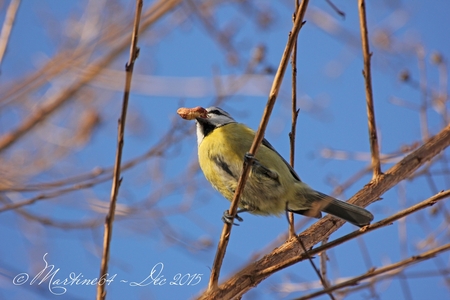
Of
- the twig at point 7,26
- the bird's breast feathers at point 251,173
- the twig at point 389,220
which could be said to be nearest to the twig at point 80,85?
the twig at point 7,26

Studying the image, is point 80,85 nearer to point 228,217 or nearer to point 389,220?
point 228,217

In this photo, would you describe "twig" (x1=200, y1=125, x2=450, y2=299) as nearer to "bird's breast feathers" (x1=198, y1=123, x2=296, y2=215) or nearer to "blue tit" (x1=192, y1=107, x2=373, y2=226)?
"blue tit" (x1=192, y1=107, x2=373, y2=226)

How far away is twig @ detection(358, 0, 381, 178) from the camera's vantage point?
8.66 ft

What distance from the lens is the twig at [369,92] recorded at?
8.66 ft

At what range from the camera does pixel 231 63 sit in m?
4.31

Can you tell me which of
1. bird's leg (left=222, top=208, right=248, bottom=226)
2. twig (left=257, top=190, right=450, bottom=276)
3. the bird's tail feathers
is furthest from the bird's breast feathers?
twig (left=257, top=190, right=450, bottom=276)

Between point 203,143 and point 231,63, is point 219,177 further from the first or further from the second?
point 231,63

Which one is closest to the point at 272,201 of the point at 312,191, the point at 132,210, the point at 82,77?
the point at 312,191

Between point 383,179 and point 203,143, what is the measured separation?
4.30ft

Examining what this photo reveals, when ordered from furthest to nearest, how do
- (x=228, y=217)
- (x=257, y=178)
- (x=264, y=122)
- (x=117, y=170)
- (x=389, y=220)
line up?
(x=257, y=178) → (x=228, y=217) → (x=264, y=122) → (x=117, y=170) → (x=389, y=220)

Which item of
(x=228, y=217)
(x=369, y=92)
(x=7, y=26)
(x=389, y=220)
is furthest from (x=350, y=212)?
(x=7, y=26)

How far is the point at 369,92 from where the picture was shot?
2713 mm

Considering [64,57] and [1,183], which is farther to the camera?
[64,57]

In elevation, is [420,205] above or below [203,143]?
below
